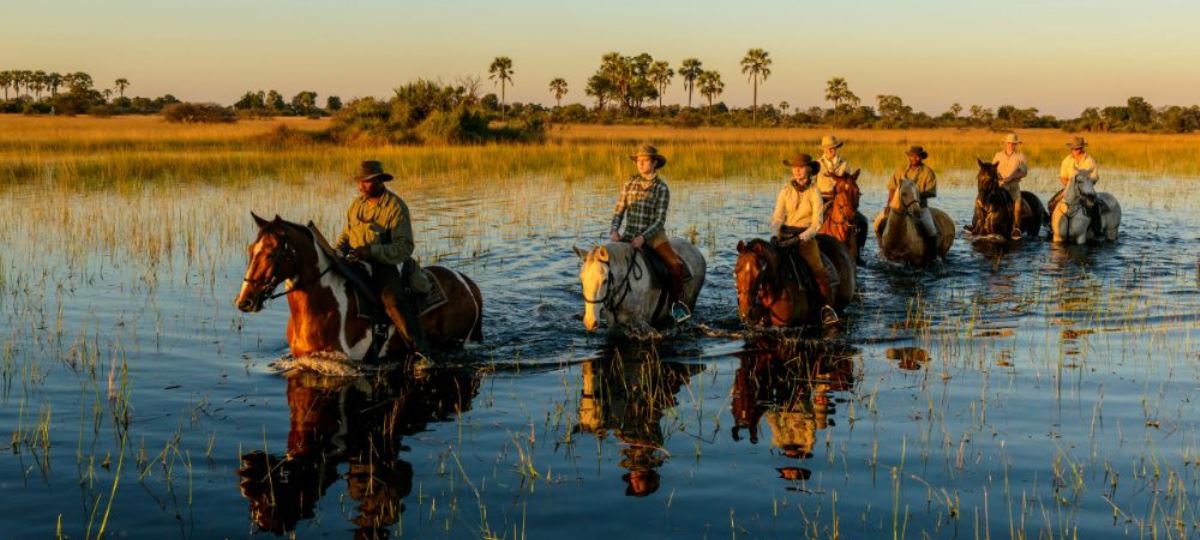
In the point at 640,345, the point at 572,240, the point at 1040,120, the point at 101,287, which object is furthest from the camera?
the point at 1040,120

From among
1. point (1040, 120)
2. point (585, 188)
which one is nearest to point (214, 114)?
point (585, 188)

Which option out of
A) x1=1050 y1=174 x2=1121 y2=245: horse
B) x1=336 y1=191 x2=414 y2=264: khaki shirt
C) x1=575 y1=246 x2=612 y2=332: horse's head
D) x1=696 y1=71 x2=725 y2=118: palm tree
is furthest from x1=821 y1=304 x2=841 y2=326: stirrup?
x1=696 y1=71 x2=725 y2=118: palm tree

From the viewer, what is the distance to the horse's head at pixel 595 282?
1103 cm

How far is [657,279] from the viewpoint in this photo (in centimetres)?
1187

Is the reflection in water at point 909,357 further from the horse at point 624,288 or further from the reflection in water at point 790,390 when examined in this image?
the horse at point 624,288

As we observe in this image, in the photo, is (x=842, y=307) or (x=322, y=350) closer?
(x=322, y=350)

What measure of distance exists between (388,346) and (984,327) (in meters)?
7.24

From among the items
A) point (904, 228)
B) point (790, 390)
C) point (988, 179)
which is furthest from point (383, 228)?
point (988, 179)

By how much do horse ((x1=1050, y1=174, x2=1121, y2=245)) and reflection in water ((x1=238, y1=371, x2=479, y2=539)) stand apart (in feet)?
Answer: 49.9

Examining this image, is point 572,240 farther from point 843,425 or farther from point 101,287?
point 843,425

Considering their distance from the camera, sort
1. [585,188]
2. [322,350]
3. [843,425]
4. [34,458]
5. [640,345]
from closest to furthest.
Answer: [34,458], [843,425], [322,350], [640,345], [585,188]

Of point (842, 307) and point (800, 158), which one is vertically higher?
point (800, 158)

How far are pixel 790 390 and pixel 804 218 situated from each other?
2.99 m

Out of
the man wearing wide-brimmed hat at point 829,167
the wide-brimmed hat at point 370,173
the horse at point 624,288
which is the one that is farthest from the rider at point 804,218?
the wide-brimmed hat at point 370,173
